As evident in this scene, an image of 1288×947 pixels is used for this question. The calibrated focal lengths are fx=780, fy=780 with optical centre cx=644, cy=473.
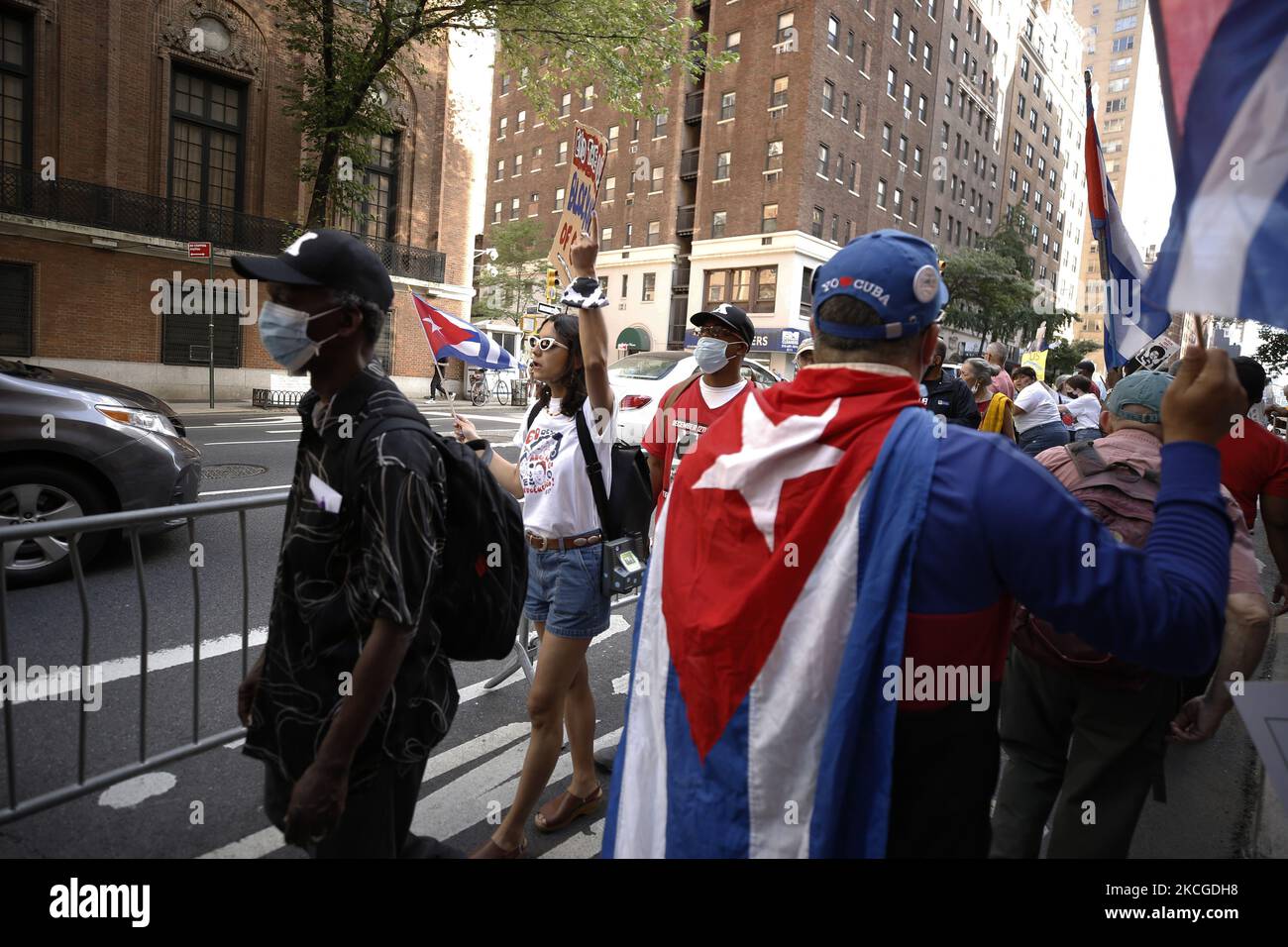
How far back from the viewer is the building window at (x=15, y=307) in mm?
20250

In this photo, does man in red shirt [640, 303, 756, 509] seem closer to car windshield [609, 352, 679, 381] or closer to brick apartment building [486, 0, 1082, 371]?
car windshield [609, 352, 679, 381]

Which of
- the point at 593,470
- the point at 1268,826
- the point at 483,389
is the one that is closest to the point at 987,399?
the point at 1268,826

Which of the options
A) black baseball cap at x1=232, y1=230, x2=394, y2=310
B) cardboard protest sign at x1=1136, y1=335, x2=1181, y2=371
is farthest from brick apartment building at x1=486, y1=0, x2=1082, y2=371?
black baseball cap at x1=232, y1=230, x2=394, y2=310

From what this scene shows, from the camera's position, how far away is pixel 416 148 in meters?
27.4

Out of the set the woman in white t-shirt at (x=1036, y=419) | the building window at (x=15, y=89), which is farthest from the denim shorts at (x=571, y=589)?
the building window at (x=15, y=89)

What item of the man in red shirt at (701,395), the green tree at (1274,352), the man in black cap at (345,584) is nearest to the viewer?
the man in black cap at (345,584)

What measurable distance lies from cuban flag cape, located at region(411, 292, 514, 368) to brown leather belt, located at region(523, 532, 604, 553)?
4.29 feet

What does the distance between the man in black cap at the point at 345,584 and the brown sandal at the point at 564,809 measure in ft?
4.15

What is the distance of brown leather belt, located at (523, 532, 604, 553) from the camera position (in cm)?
320

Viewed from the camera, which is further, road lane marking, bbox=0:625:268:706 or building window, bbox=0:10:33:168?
building window, bbox=0:10:33:168

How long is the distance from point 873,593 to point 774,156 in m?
39.7

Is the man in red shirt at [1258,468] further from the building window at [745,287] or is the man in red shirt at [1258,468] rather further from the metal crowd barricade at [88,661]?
the building window at [745,287]

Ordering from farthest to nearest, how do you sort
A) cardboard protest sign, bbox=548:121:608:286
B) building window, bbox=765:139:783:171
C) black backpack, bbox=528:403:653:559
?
building window, bbox=765:139:783:171 → cardboard protest sign, bbox=548:121:608:286 → black backpack, bbox=528:403:653:559

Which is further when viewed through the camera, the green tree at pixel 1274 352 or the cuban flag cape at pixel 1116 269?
the green tree at pixel 1274 352
